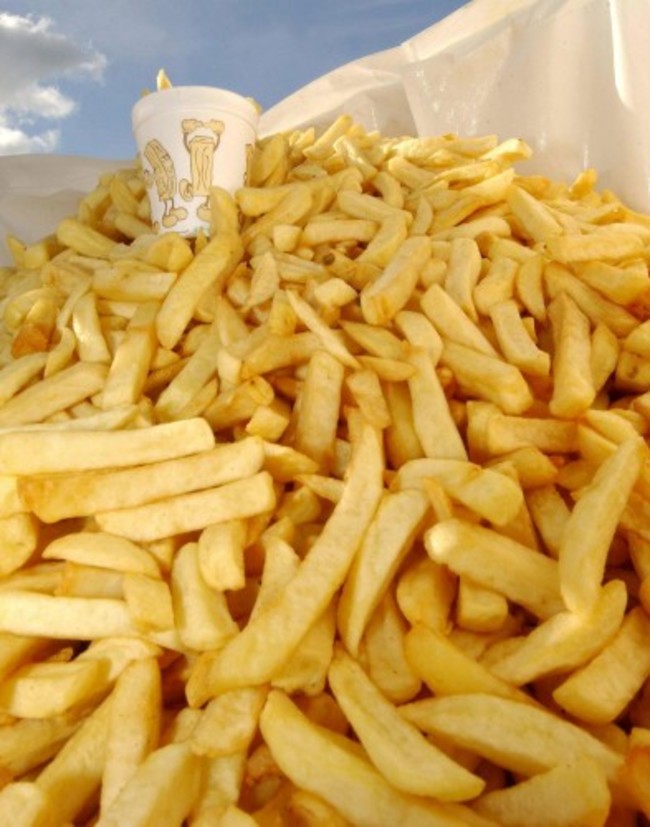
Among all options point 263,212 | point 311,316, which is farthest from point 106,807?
point 263,212

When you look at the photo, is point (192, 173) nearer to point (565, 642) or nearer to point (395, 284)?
point (395, 284)

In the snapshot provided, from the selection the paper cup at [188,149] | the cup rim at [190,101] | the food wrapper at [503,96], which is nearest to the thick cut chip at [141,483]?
the paper cup at [188,149]

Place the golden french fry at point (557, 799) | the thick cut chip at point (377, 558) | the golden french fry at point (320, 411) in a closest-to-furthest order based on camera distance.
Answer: the golden french fry at point (557, 799) → the thick cut chip at point (377, 558) → the golden french fry at point (320, 411)

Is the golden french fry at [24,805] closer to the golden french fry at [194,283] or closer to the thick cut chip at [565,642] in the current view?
the thick cut chip at [565,642]

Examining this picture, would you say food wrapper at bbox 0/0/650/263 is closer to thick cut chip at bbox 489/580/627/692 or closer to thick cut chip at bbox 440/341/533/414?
thick cut chip at bbox 440/341/533/414

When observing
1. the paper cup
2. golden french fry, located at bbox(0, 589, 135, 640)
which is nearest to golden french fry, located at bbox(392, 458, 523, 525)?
golden french fry, located at bbox(0, 589, 135, 640)

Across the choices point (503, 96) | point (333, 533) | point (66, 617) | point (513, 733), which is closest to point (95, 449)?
point (66, 617)
